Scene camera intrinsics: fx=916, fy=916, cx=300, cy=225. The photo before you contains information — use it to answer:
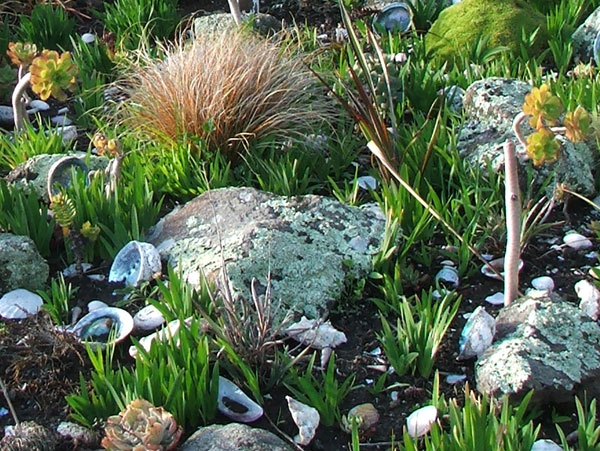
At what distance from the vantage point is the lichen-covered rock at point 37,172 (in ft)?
9.78

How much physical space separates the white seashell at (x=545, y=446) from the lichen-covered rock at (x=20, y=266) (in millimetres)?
1453

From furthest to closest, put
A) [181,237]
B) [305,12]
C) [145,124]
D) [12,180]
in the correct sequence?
[305,12], [145,124], [12,180], [181,237]

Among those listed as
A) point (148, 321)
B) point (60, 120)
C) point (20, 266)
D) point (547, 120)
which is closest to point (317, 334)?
point (148, 321)

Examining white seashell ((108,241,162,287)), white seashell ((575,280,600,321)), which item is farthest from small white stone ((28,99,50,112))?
white seashell ((575,280,600,321))

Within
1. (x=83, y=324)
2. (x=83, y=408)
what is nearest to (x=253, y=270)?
(x=83, y=324)

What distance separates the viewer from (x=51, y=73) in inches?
111

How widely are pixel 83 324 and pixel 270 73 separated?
135cm

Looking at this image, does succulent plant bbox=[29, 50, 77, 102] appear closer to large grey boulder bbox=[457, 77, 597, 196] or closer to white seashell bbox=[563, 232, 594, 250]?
large grey boulder bbox=[457, 77, 597, 196]

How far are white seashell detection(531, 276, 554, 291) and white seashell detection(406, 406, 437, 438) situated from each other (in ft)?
2.22

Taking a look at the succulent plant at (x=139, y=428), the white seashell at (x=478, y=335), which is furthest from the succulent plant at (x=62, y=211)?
the white seashell at (x=478, y=335)

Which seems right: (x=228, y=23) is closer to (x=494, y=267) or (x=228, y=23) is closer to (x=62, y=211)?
(x=62, y=211)

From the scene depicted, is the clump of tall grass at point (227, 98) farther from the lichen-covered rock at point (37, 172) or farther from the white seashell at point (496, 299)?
the white seashell at point (496, 299)

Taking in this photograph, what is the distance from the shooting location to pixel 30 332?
2332mm

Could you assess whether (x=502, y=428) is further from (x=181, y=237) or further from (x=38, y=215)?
(x=38, y=215)
